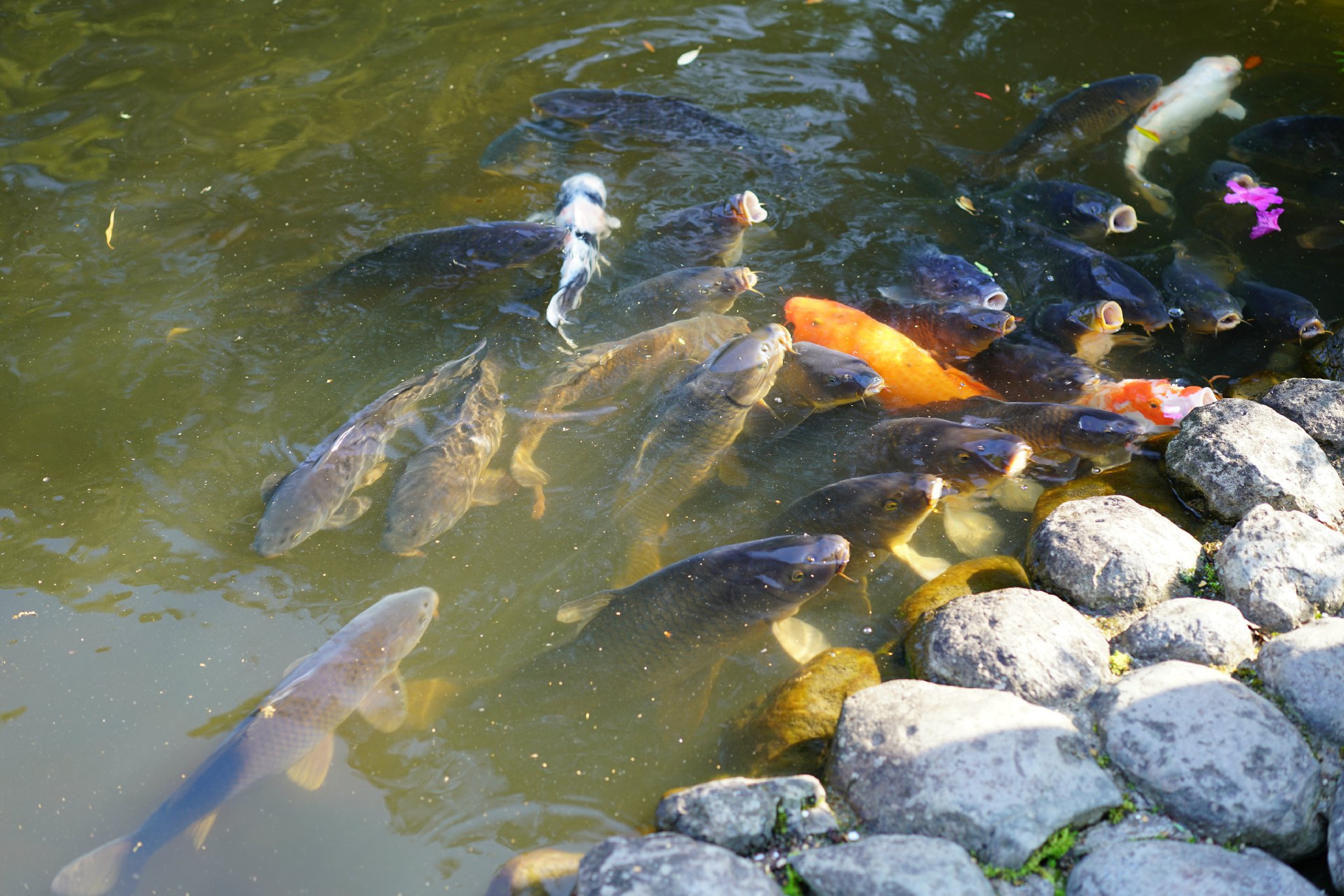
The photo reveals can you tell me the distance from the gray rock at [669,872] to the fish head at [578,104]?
5.22 meters

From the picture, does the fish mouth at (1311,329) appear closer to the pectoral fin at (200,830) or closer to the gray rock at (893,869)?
the gray rock at (893,869)

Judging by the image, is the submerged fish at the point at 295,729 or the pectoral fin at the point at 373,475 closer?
the submerged fish at the point at 295,729

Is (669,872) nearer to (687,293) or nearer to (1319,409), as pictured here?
(687,293)

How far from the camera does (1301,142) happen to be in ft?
19.2

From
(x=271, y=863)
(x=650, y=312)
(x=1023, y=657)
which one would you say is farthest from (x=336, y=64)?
(x=1023, y=657)

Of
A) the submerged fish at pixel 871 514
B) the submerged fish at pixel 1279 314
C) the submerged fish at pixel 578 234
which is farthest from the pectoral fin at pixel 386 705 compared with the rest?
the submerged fish at pixel 1279 314

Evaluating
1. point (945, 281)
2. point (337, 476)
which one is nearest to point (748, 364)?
point (945, 281)

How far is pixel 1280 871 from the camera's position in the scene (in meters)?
2.30

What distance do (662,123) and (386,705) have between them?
14.7ft

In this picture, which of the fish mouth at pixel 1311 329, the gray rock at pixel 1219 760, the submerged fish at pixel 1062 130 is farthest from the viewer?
the submerged fish at pixel 1062 130

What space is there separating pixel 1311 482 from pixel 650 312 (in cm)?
325

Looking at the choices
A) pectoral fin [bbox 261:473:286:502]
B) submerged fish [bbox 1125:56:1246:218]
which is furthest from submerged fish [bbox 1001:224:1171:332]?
pectoral fin [bbox 261:473:286:502]

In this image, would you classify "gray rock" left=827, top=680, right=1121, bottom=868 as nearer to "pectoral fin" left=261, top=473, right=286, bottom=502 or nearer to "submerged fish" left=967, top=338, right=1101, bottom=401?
"submerged fish" left=967, top=338, right=1101, bottom=401

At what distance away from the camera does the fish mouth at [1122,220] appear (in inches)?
209
